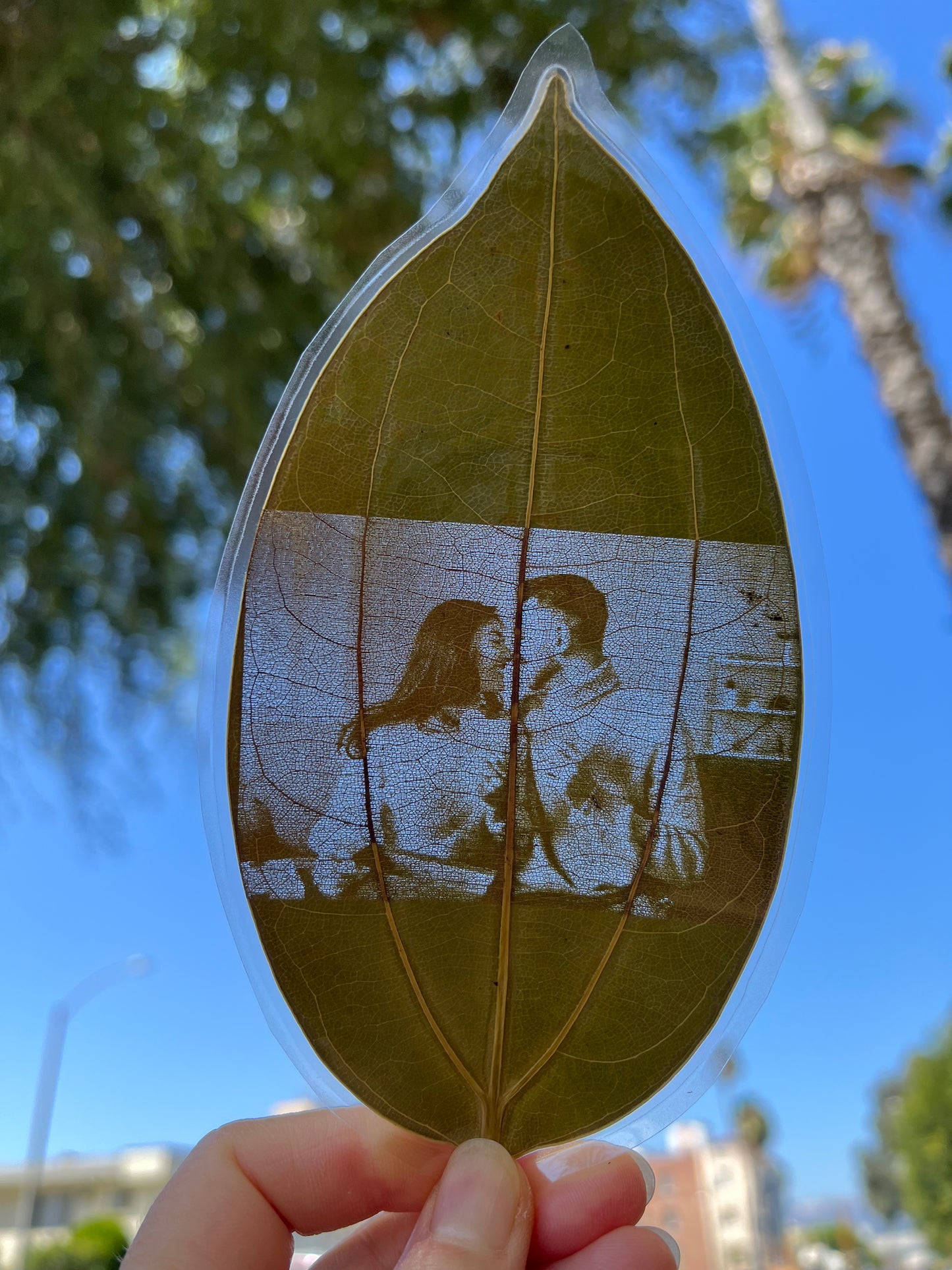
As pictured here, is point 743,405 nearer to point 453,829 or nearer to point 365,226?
point 453,829

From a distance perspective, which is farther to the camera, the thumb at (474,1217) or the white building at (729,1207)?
the white building at (729,1207)

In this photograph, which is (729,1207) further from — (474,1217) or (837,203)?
(474,1217)

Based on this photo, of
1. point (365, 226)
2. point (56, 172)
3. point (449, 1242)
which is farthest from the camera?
point (365, 226)

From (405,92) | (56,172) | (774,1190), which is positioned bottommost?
(774,1190)

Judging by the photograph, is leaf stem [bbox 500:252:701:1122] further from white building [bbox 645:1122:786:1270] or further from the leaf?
white building [bbox 645:1122:786:1270]

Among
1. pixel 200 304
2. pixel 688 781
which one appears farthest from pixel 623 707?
pixel 200 304

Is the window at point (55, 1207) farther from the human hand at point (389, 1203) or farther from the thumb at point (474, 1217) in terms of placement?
the thumb at point (474, 1217)

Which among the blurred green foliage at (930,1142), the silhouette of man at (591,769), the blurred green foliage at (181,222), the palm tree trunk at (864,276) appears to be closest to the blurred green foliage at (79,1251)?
the blurred green foliage at (181,222)
